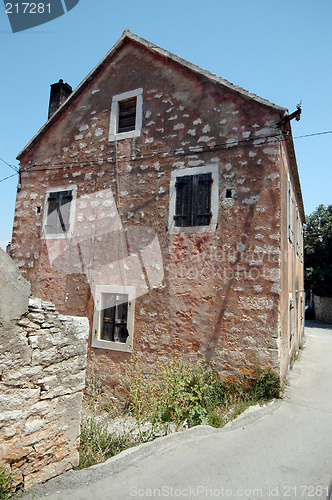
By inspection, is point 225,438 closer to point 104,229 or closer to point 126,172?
point 104,229

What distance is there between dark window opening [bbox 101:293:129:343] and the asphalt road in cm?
324

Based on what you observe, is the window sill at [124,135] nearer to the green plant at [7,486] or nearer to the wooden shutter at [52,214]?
the wooden shutter at [52,214]

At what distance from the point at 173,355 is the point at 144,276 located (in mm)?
1850

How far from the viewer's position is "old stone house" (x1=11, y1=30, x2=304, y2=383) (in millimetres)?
6426

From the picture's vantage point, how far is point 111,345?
24.6 ft

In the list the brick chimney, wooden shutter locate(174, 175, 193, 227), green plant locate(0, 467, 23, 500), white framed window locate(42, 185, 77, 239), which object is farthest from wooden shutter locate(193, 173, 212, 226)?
the brick chimney

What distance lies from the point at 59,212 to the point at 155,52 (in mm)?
4806

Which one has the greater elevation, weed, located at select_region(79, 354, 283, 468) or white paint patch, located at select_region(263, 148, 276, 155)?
white paint patch, located at select_region(263, 148, 276, 155)

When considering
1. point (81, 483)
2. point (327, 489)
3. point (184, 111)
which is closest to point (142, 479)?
point (81, 483)

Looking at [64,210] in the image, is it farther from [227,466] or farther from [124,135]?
[227,466]

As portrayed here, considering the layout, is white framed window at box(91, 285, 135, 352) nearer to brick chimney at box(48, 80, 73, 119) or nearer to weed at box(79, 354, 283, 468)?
weed at box(79, 354, 283, 468)

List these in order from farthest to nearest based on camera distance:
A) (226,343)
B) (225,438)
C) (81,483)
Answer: (226,343) → (225,438) → (81,483)

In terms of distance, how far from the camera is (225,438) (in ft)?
15.1

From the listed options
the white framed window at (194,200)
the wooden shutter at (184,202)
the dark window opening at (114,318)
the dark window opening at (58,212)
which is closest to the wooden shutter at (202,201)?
the white framed window at (194,200)
